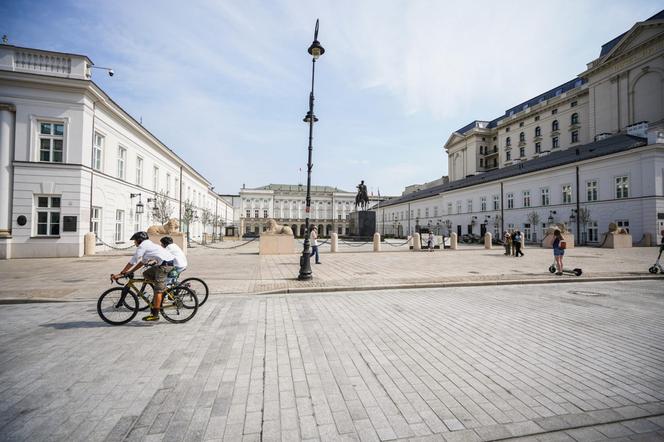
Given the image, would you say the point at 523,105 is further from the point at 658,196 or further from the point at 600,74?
the point at 658,196

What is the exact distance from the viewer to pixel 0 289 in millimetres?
8375

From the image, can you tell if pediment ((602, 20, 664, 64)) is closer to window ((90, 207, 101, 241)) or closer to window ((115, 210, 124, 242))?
window ((115, 210, 124, 242))

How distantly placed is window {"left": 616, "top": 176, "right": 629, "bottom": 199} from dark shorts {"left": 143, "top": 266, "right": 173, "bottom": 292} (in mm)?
40408

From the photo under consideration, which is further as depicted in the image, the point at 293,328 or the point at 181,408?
the point at 293,328

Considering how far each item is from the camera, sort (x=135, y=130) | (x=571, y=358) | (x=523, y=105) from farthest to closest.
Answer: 1. (x=523, y=105)
2. (x=135, y=130)
3. (x=571, y=358)

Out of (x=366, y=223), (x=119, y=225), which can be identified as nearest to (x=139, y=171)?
(x=119, y=225)

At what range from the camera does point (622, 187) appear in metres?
30.3

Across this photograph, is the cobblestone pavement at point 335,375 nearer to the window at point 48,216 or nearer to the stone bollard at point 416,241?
the window at point 48,216

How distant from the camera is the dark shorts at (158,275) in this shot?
5684 mm

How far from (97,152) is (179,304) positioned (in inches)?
797

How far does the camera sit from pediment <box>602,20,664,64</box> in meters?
39.9

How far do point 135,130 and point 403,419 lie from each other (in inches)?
1182

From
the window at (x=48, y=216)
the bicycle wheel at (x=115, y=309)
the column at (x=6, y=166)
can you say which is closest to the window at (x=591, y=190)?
the bicycle wheel at (x=115, y=309)

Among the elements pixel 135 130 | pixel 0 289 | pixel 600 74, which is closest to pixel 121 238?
pixel 135 130
